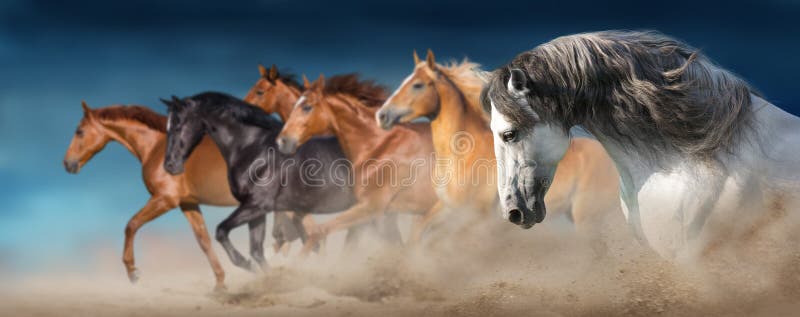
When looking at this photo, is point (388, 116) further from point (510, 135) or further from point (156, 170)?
point (510, 135)

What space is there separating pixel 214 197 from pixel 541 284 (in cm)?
402

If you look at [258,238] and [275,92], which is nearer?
[258,238]

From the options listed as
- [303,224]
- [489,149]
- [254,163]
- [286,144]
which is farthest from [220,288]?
[489,149]

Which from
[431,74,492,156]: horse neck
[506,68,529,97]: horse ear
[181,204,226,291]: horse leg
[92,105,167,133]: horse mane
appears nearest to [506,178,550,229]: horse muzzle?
[506,68,529,97]: horse ear

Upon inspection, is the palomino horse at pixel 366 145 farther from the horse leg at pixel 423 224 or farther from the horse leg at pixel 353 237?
the horse leg at pixel 353 237

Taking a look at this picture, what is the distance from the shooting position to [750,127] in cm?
372

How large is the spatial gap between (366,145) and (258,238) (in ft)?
4.85

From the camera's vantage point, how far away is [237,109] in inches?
328

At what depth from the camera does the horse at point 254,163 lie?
7.91 metres

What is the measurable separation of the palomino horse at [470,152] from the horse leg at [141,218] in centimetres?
294

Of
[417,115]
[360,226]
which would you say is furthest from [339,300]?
[417,115]

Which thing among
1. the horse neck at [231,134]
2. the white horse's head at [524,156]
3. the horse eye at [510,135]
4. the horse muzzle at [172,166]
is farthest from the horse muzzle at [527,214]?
the horse muzzle at [172,166]

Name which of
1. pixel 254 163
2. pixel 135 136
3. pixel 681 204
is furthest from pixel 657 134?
pixel 135 136

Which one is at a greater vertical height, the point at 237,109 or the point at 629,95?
the point at 237,109
